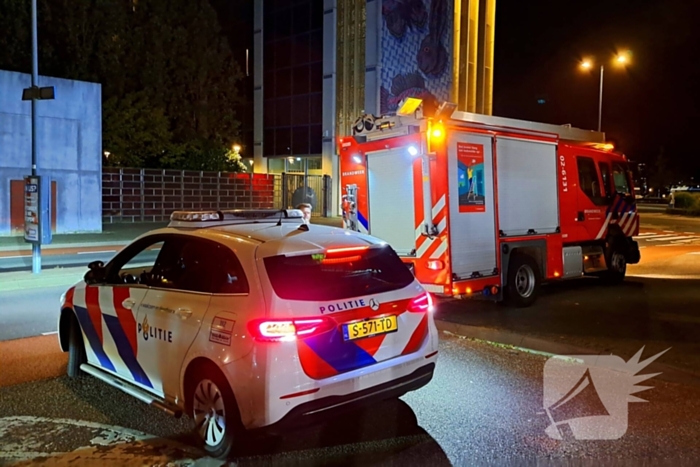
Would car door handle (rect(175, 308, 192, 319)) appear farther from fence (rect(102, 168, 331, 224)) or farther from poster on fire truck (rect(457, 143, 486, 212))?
fence (rect(102, 168, 331, 224))

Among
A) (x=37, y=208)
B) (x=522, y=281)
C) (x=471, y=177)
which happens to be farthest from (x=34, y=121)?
(x=522, y=281)

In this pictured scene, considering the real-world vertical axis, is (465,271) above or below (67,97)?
below

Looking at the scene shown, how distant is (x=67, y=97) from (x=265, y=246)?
20.1 meters

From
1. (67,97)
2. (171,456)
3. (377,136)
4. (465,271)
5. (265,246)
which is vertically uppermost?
(67,97)

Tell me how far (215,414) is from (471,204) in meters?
5.43

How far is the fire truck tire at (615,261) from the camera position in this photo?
38.3 ft

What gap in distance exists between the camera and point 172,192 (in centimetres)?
2805

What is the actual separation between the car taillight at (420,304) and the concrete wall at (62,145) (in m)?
19.1

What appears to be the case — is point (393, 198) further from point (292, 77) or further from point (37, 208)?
point (292, 77)

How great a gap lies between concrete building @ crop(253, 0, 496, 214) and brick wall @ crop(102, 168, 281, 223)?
4.66 meters

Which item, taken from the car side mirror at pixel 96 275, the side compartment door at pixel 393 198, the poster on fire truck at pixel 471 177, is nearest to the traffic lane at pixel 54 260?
the side compartment door at pixel 393 198

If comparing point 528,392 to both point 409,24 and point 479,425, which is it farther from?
point 409,24

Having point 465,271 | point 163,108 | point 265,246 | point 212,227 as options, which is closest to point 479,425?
point 265,246

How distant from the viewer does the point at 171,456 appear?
4297mm
